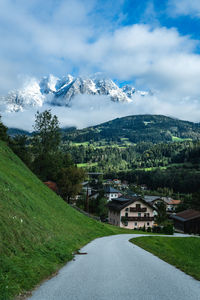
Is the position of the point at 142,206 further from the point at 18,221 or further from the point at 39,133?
the point at 18,221

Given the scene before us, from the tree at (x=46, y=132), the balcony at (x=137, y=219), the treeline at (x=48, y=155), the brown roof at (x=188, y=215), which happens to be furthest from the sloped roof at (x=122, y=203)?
the tree at (x=46, y=132)

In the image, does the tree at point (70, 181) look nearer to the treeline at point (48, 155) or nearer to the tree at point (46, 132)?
the treeline at point (48, 155)

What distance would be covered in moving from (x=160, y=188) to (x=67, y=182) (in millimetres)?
134043

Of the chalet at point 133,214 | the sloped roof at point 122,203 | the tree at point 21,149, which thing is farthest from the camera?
the sloped roof at point 122,203

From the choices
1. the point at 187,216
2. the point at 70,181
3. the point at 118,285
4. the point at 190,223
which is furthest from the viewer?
the point at 187,216

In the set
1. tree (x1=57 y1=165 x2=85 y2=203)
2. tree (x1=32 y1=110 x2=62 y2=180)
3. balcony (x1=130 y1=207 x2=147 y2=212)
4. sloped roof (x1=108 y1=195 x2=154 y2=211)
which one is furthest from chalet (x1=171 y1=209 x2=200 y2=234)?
tree (x1=32 y1=110 x2=62 y2=180)

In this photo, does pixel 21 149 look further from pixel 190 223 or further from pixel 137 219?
pixel 190 223

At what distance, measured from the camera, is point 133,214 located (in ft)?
267

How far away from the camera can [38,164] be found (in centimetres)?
6444

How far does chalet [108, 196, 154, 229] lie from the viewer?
79.5m

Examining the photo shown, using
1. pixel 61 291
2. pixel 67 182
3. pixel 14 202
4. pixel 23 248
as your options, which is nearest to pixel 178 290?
pixel 61 291

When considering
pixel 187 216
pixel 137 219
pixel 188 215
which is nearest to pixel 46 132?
pixel 137 219

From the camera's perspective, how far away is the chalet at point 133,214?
79.5m

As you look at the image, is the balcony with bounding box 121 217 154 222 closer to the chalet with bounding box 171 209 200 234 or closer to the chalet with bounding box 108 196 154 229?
the chalet with bounding box 108 196 154 229
